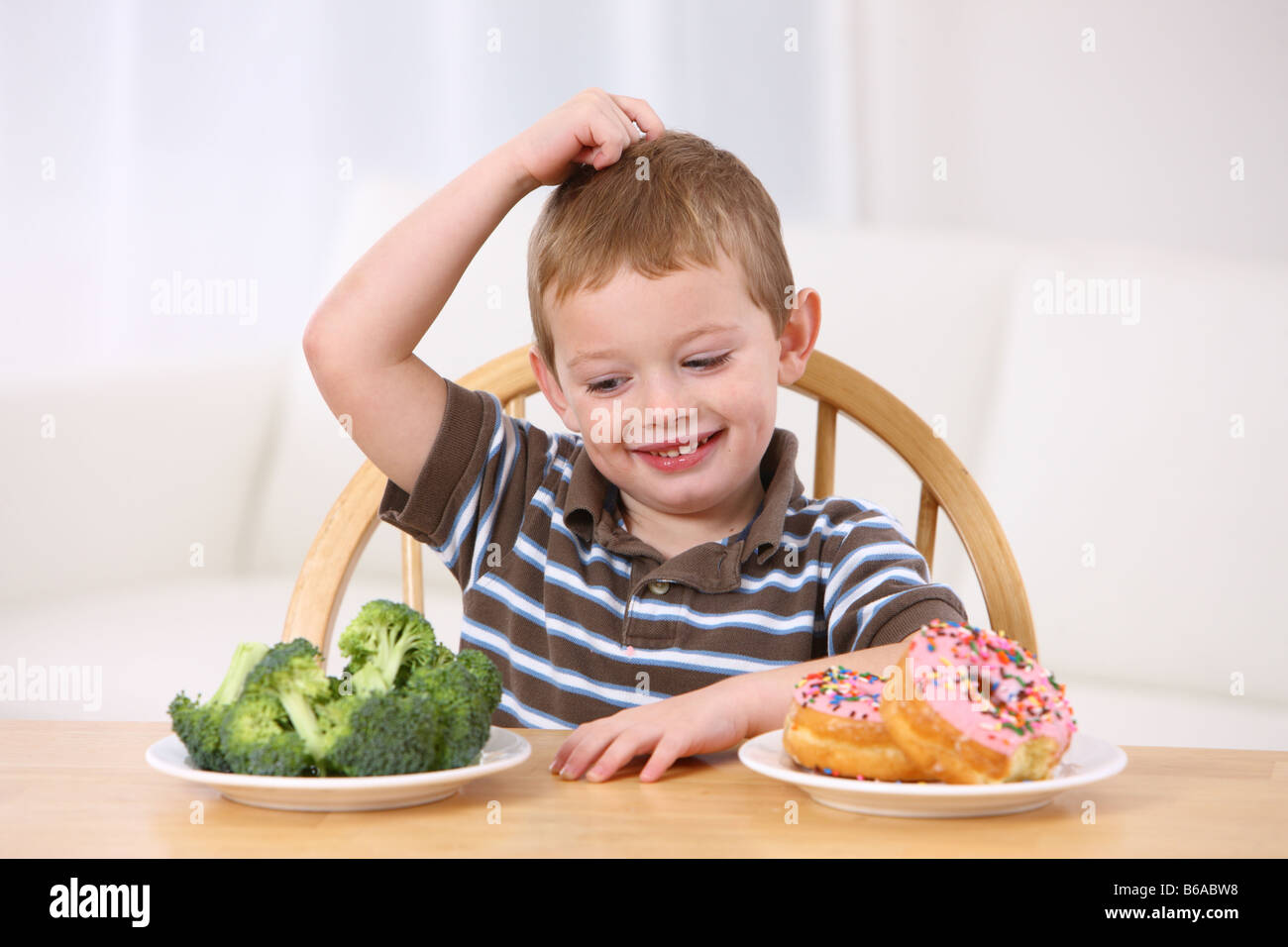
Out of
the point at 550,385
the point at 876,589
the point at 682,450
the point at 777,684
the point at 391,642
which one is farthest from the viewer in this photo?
the point at 550,385

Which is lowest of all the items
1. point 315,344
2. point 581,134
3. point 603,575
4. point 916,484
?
point 916,484

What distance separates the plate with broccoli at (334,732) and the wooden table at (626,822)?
0.02 metres

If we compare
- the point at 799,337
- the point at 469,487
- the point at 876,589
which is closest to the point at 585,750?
the point at 876,589

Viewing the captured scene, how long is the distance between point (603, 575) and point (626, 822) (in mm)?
516

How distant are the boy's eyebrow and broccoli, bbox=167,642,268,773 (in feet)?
1.43

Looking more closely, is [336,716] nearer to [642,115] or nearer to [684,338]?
[684,338]

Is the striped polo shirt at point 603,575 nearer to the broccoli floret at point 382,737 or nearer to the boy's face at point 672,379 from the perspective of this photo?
the boy's face at point 672,379

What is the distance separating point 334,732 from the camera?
584mm

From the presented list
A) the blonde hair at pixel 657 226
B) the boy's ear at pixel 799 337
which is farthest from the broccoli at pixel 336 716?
the boy's ear at pixel 799 337

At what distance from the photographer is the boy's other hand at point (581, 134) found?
99cm

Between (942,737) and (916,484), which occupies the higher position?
(942,737)

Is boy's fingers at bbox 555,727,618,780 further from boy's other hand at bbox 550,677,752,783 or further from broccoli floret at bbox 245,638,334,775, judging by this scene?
broccoli floret at bbox 245,638,334,775
